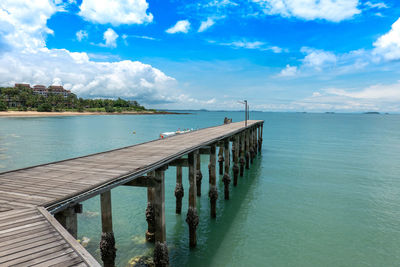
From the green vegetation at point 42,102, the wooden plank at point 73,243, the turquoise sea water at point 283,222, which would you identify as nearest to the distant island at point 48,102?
the green vegetation at point 42,102

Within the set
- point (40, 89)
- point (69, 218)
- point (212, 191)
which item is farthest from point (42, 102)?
point (69, 218)

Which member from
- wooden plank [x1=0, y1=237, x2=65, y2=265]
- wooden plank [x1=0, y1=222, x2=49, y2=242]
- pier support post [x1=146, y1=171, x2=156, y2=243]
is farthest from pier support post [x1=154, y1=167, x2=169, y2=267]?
wooden plank [x1=0, y1=237, x2=65, y2=265]

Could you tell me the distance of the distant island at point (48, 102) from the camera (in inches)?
4621

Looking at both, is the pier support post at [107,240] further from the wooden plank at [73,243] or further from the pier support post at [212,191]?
the pier support post at [212,191]

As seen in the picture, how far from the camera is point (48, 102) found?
422 ft

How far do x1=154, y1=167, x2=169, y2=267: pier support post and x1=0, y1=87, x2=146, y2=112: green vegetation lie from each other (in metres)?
125

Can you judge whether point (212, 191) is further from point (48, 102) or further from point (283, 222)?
point (48, 102)

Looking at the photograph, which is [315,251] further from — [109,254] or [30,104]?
[30,104]

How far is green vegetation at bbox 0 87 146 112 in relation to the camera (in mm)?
117375

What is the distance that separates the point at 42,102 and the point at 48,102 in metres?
4.30

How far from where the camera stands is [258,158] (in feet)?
104

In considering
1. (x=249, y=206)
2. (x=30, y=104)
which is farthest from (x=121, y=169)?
(x=30, y=104)

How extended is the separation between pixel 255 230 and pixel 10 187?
431 inches

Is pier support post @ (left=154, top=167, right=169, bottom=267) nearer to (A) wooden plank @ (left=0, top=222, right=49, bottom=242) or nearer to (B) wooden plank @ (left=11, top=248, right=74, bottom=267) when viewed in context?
(A) wooden plank @ (left=0, top=222, right=49, bottom=242)
